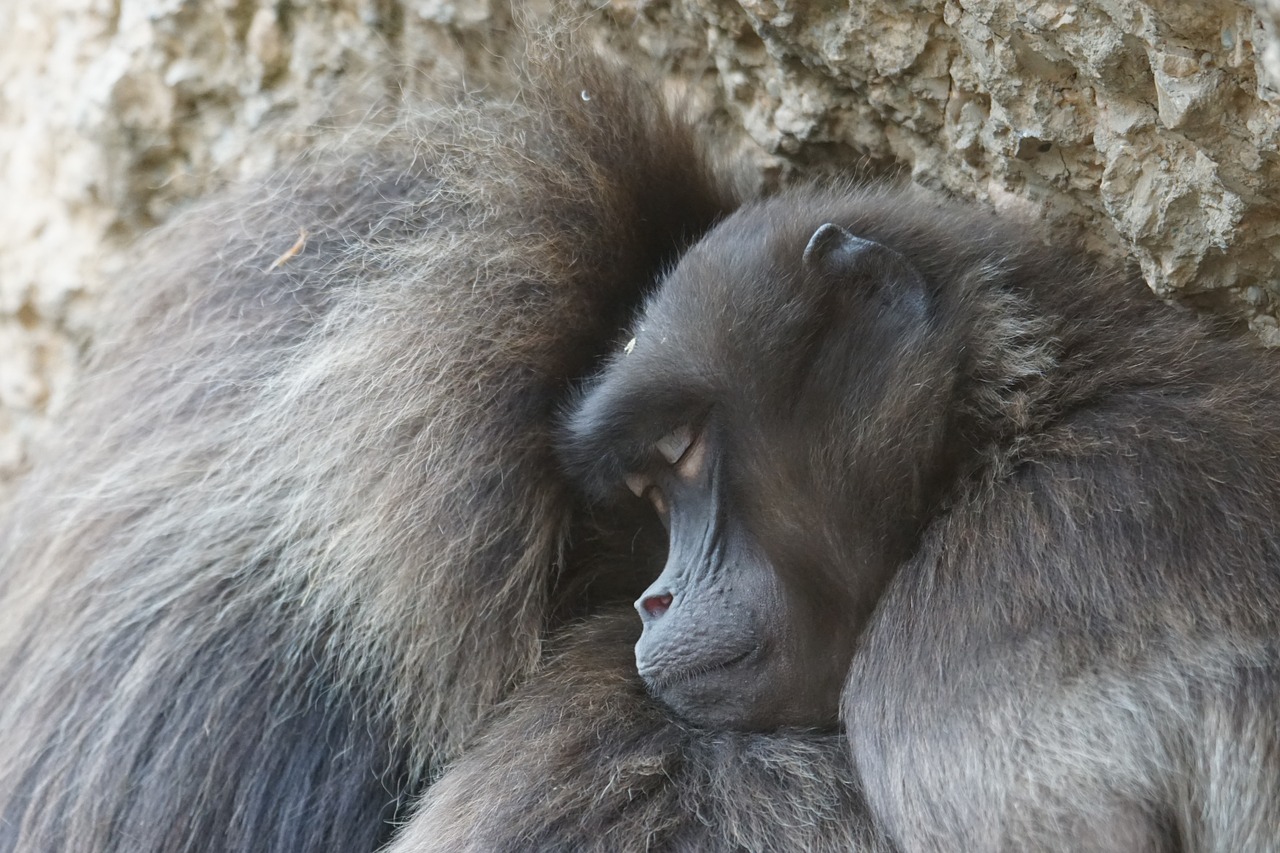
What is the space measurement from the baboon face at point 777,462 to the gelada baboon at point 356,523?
0.14 metres

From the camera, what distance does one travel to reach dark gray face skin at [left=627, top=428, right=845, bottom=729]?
2078 mm

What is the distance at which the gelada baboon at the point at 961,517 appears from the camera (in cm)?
173

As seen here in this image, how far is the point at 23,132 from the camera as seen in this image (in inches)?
135

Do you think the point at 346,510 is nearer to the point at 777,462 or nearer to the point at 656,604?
the point at 656,604

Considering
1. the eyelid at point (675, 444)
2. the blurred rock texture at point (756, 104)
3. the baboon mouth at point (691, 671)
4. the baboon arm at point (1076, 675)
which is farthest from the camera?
the eyelid at point (675, 444)

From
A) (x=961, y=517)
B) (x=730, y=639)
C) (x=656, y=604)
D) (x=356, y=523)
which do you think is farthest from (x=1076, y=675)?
(x=356, y=523)

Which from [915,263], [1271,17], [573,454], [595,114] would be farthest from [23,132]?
[1271,17]

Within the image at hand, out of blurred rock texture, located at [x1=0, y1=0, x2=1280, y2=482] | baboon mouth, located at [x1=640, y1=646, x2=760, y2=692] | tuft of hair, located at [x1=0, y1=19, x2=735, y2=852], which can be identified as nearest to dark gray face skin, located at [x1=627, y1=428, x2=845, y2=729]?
baboon mouth, located at [x1=640, y1=646, x2=760, y2=692]

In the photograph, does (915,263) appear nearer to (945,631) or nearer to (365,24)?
(945,631)

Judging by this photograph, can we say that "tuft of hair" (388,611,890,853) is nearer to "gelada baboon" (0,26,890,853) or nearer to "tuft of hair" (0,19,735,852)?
"gelada baboon" (0,26,890,853)

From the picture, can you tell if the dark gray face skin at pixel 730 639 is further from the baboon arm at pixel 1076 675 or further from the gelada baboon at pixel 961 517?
the baboon arm at pixel 1076 675

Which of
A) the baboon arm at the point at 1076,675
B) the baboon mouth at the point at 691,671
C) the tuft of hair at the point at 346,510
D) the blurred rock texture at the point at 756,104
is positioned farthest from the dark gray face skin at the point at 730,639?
the blurred rock texture at the point at 756,104

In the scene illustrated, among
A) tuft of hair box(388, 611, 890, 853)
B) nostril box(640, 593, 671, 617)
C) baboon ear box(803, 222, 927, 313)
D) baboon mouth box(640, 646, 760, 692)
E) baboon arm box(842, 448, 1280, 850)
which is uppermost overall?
baboon ear box(803, 222, 927, 313)

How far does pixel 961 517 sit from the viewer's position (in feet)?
6.56
